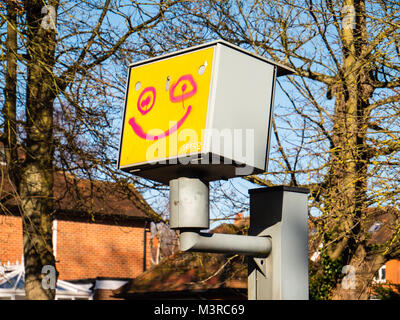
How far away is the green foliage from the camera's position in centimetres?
1098

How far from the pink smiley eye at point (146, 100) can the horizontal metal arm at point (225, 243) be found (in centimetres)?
49

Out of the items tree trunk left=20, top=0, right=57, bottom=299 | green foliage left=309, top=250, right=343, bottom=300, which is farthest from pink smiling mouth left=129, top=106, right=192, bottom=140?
green foliage left=309, top=250, right=343, bottom=300

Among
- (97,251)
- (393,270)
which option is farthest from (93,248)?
(393,270)

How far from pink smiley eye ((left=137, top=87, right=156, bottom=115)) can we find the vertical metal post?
0.55m

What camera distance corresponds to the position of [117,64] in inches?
360

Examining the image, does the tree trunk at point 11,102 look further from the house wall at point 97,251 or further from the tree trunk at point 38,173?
the house wall at point 97,251

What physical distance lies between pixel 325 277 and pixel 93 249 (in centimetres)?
1539

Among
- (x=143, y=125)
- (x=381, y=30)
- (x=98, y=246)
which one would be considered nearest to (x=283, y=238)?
(x=143, y=125)

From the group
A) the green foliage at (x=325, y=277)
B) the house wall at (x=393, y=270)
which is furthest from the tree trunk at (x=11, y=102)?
the house wall at (x=393, y=270)

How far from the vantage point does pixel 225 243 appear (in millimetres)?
2334

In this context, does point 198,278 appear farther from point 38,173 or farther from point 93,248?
point 93,248

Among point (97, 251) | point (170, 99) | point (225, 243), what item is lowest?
point (225, 243)

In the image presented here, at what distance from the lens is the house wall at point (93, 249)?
77.5 feet
